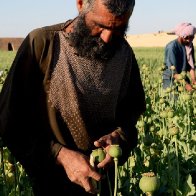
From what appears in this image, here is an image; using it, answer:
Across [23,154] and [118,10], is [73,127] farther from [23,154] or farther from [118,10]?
[118,10]

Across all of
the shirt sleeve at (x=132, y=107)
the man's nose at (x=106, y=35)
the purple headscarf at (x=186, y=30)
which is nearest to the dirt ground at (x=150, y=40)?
the purple headscarf at (x=186, y=30)

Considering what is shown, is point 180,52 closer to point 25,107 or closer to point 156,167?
point 156,167

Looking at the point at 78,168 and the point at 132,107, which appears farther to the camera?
the point at 132,107

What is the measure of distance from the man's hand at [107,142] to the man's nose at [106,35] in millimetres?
372

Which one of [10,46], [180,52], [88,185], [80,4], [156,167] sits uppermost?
[80,4]

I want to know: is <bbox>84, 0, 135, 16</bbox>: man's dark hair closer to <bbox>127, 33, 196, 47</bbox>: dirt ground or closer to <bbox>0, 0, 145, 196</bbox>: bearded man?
<bbox>0, 0, 145, 196</bbox>: bearded man

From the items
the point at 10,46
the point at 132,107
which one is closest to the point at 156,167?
the point at 132,107

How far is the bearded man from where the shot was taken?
194cm

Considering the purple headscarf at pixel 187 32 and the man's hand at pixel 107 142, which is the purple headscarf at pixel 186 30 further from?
the man's hand at pixel 107 142

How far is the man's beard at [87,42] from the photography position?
199cm

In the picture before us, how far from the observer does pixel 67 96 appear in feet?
6.71

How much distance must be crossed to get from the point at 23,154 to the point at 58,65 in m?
0.36

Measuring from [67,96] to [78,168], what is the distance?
0.32m

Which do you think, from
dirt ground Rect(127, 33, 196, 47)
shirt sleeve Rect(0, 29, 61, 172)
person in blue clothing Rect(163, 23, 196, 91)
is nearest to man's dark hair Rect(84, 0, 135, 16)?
shirt sleeve Rect(0, 29, 61, 172)
